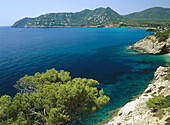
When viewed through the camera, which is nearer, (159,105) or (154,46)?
(159,105)

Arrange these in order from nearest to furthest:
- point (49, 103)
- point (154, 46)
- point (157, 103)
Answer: point (157, 103), point (49, 103), point (154, 46)

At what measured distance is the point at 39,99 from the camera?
29312 mm

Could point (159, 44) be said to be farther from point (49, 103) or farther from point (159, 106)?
point (49, 103)

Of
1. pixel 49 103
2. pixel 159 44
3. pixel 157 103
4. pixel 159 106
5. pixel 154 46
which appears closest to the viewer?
pixel 159 106

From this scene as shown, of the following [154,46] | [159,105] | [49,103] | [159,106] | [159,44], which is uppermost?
[159,44]

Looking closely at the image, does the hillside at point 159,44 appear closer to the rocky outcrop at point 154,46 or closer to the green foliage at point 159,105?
the rocky outcrop at point 154,46

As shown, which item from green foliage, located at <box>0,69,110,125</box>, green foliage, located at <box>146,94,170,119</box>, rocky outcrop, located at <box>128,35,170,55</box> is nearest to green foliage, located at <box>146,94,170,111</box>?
green foliage, located at <box>146,94,170,119</box>

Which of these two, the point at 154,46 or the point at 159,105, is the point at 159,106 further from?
the point at 154,46

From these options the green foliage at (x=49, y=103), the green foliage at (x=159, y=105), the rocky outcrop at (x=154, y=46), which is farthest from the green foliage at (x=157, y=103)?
the rocky outcrop at (x=154, y=46)

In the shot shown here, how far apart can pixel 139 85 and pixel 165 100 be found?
945 inches

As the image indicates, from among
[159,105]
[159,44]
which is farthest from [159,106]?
[159,44]

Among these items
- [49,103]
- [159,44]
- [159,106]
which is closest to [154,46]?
[159,44]

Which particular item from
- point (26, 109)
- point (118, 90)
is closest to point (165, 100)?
point (118, 90)

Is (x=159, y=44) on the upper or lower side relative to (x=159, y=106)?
upper
